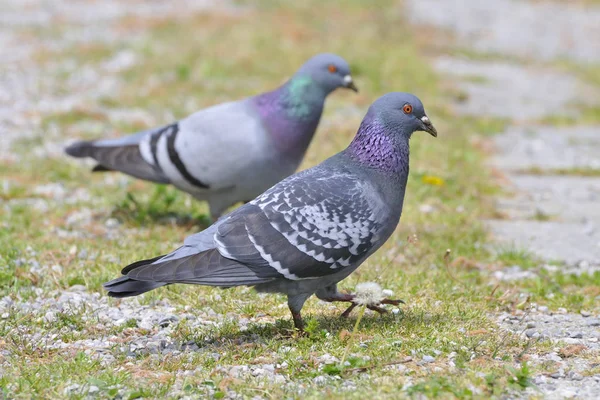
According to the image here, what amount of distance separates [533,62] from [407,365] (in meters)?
11.3

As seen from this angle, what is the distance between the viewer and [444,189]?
303 inches

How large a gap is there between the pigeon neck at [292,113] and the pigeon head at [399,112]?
1.67 m

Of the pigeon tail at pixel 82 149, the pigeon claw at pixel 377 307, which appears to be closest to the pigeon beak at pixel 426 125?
the pigeon claw at pixel 377 307

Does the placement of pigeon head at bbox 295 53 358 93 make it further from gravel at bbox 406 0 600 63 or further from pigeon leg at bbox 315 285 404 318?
gravel at bbox 406 0 600 63

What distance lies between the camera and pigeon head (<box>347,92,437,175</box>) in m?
4.61

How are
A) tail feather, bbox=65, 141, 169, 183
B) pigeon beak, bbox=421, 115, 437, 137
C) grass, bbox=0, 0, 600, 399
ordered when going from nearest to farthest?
grass, bbox=0, 0, 600, 399 → pigeon beak, bbox=421, 115, 437, 137 → tail feather, bbox=65, 141, 169, 183

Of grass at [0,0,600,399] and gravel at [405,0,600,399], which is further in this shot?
gravel at [405,0,600,399]

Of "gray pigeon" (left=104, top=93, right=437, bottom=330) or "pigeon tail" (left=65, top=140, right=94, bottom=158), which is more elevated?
"gray pigeon" (left=104, top=93, right=437, bottom=330)

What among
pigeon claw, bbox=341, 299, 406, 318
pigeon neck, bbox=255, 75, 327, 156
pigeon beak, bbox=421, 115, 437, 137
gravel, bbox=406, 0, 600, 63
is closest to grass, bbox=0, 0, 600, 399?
pigeon claw, bbox=341, 299, 406, 318

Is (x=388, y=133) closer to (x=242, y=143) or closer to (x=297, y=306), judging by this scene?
(x=297, y=306)

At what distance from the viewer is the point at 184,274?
13.6ft

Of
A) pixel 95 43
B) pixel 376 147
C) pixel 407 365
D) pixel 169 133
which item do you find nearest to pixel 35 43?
pixel 95 43

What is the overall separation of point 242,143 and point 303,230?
2124mm

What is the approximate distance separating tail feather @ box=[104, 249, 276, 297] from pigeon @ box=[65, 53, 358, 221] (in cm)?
211
